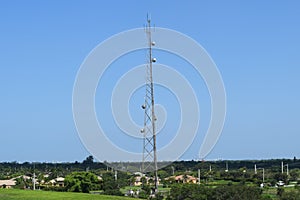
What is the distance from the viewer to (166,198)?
2939 cm

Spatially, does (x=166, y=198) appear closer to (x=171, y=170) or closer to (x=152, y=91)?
(x=152, y=91)

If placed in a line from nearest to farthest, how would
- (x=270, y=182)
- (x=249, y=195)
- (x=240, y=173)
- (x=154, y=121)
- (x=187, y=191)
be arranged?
(x=154, y=121), (x=249, y=195), (x=187, y=191), (x=270, y=182), (x=240, y=173)

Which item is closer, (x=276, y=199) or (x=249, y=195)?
(x=249, y=195)

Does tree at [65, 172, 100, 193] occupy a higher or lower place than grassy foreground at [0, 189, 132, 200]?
lower

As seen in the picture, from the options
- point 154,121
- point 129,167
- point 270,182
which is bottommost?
point 270,182

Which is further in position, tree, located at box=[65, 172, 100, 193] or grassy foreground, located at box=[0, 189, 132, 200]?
tree, located at box=[65, 172, 100, 193]

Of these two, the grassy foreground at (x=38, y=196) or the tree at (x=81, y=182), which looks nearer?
the grassy foreground at (x=38, y=196)

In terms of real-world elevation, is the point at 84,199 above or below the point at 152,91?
below

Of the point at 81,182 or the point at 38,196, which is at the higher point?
the point at 38,196

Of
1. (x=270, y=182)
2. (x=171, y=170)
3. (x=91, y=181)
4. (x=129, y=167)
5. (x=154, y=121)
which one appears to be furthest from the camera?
(x=171, y=170)

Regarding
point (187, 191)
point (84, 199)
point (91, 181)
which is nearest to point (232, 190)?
point (187, 191)

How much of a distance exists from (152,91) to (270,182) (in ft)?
130

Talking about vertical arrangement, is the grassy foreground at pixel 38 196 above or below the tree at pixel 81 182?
above

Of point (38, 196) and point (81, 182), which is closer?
point (38, 196)
